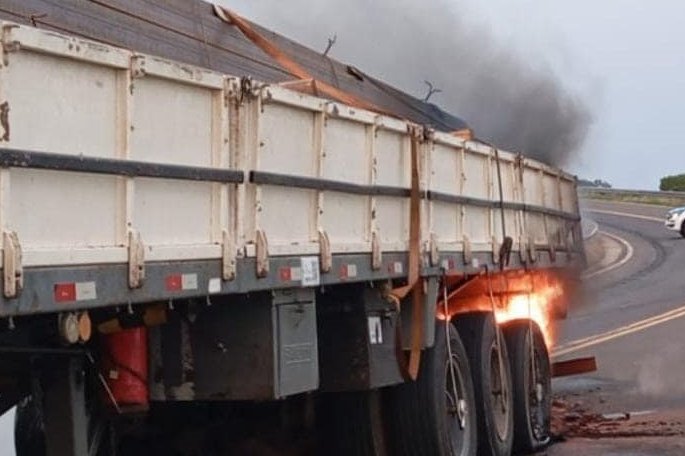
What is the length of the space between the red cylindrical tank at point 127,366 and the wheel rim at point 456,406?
3.44 m

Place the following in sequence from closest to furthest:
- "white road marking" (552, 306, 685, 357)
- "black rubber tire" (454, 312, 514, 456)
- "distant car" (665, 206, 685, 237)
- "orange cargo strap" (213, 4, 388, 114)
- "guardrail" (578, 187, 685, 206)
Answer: "orange cargo strap" (213, 4, 388, 114)
"black rubber tire" (454, 312, 514, 456)
"white road marking" (552, 306, 685, 357)
"distant car" (665, 206, 685, 237)
"guardrail" (578, 187, 685, 206)

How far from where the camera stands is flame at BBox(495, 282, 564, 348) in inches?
443

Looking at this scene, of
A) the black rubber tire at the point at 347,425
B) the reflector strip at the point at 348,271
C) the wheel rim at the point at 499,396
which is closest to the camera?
the reflector strip at the point at 348,271

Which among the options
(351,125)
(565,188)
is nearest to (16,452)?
(351,125)

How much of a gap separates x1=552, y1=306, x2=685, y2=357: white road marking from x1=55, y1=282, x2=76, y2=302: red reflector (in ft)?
46.5

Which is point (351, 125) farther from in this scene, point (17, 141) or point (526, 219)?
point (526, 219)

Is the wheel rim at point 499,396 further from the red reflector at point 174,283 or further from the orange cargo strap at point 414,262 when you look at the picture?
the red reflector at point 174,283

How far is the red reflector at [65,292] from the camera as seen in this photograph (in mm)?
4490

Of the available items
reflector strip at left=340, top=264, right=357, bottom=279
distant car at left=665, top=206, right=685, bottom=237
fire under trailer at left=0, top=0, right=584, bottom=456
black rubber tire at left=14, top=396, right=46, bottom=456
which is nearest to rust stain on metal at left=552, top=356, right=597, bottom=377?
fire under trailer at left=0, top=0, right=584, bottom=456

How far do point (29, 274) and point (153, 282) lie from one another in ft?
2.50

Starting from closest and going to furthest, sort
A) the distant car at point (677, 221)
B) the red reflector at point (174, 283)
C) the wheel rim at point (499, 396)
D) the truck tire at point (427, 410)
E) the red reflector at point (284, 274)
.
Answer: the red reflector at point (174, 283)
the red reflector at point (284, 274)
the truck tire at point (427, 410)
the wheel rim at point (499, 396)
the distant car at point (677, 221)

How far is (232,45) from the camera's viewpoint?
26.7 feet

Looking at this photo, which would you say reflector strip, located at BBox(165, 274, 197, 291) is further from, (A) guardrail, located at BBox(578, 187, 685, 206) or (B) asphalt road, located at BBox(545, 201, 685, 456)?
(A) guardrail, located at BBox(578, 187, 685, 206)

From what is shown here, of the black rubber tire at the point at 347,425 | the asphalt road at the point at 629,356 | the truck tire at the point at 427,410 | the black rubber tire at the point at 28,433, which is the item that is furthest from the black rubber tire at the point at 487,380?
the black rubber tire at the point at 28,433
